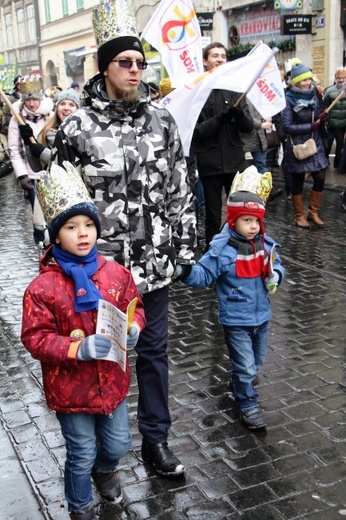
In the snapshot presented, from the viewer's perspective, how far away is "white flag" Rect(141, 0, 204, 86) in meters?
6.85

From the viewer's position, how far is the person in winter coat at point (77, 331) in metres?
2.95

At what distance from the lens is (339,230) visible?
9.25 metres

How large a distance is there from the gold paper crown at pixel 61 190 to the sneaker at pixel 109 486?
1238mm

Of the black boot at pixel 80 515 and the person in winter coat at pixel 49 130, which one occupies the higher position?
the person in winter coat at pixel 49 130

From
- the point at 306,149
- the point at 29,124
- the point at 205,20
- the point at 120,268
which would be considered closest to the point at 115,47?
the point at 120,268

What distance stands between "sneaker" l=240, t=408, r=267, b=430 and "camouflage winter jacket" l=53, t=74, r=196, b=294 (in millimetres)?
1025

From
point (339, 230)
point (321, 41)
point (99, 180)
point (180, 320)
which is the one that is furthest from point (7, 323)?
point (321, 41)

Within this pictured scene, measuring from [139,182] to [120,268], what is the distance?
457 mm

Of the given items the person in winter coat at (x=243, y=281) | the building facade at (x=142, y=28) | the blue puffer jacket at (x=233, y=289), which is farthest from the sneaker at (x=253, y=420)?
the building facade at (x=142, y=28)

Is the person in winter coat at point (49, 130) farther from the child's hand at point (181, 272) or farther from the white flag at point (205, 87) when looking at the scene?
the child's hand at point (181, 272)

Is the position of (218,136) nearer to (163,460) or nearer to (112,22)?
(112,22)

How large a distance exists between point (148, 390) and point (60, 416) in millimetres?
653

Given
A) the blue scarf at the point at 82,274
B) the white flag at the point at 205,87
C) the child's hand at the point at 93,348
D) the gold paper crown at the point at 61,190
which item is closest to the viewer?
the child's hand at the point at 93,348

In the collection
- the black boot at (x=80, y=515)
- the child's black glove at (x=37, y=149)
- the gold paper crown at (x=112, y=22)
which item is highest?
the gold paper crown at (x=112, y=22)
